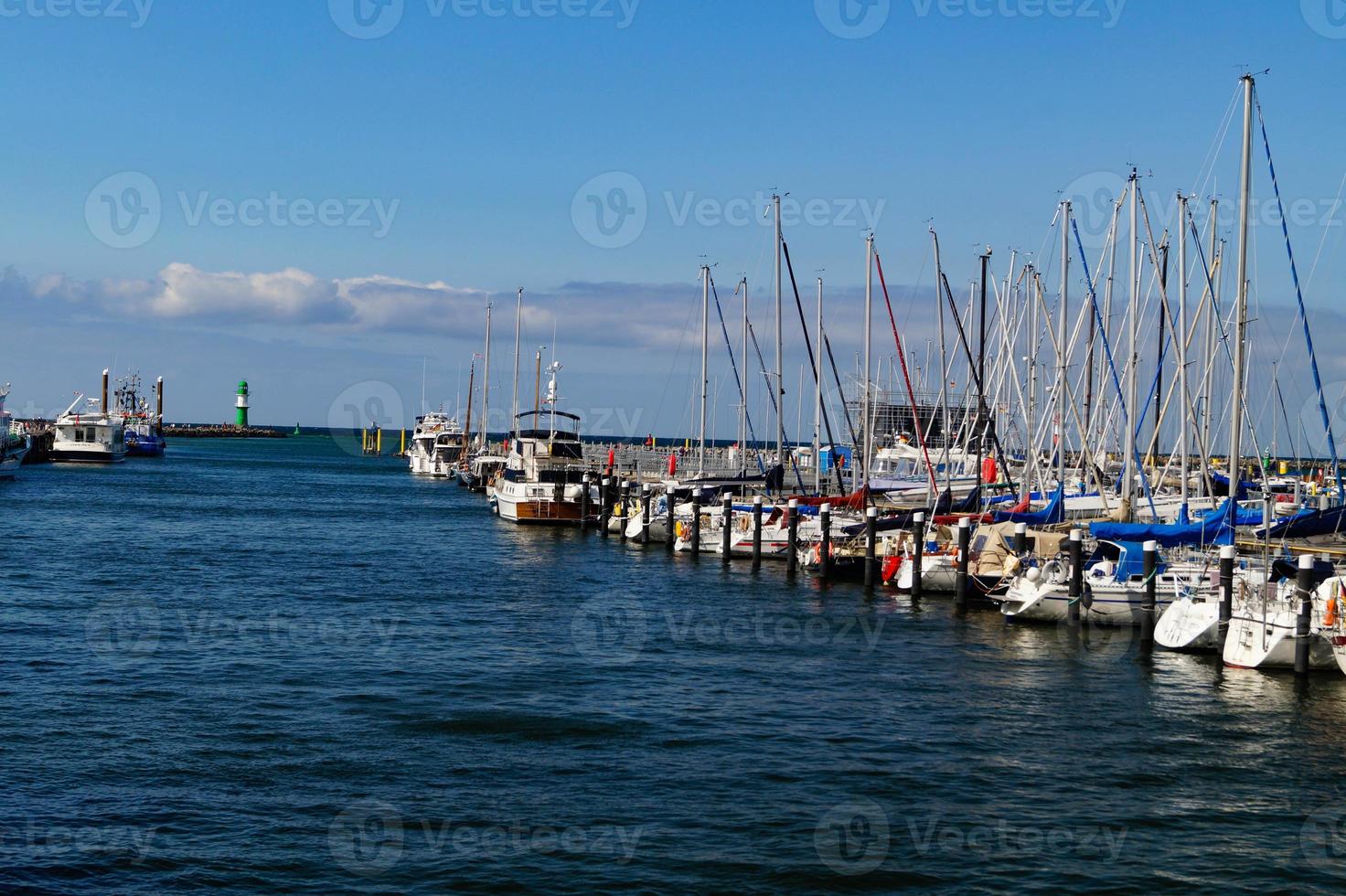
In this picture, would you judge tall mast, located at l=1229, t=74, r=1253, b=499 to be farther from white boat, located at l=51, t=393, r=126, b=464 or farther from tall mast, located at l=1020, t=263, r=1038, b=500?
white boat, located at l=51, t=393, r=126, b=464

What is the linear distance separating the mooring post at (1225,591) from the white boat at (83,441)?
12776cm

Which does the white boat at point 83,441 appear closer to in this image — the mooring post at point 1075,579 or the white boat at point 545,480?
the white boat at point 545,480

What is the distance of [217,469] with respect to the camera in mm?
137000

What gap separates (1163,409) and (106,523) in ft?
160

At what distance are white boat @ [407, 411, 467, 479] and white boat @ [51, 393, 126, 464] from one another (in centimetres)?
3194

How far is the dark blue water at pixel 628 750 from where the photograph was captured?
1677 cm

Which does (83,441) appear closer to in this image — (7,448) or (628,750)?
(7,448)

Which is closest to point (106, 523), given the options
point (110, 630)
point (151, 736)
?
point (110, 630)

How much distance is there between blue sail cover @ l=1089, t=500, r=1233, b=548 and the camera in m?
35.4

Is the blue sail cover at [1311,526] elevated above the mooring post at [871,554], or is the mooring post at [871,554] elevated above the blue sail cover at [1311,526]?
the blue sail cover at [1311,526]

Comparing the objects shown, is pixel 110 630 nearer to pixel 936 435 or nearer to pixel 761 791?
pixel 761 791

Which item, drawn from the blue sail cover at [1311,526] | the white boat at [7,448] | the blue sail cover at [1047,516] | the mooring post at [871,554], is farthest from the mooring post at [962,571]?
the white boat at [7,448]

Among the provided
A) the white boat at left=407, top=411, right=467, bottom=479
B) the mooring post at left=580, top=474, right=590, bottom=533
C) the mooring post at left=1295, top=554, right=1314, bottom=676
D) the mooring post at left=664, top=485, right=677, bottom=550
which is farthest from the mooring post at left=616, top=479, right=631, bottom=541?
the white boat at left=407, top=411, right=467, bottom=479

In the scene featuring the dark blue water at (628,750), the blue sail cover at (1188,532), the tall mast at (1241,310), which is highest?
the tall mast at (1241,310)
